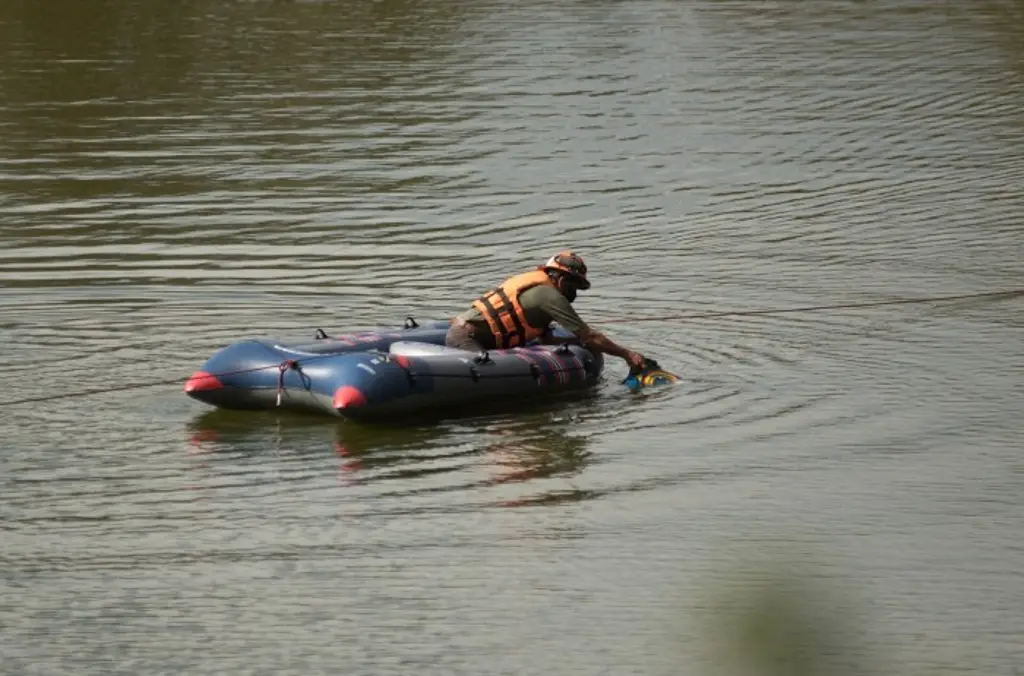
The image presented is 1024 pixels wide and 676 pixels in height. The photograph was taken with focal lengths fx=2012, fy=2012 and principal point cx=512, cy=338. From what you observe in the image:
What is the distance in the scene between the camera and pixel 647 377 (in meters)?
13.6

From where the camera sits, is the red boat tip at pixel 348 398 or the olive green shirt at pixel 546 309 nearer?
the red boat tip at pixel 348 398

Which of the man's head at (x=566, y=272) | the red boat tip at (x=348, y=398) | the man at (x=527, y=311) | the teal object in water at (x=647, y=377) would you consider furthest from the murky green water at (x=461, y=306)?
the man's head at (x=566, y=272)

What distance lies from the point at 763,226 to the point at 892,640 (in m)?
11.6

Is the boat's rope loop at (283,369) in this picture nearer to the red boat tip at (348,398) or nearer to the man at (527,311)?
the red boat tip at (348,398)

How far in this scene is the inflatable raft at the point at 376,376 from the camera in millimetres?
12227

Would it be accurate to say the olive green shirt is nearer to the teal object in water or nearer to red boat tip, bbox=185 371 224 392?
the teal object in water

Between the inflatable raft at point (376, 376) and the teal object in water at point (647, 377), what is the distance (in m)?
0.37

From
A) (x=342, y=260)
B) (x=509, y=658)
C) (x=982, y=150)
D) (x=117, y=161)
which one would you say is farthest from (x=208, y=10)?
(x=509, y=658)

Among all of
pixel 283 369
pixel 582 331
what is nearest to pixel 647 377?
pixel 582 331

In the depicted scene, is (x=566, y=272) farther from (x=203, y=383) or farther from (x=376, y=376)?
(x=203, y=383)

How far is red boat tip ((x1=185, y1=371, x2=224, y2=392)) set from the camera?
41.5ft

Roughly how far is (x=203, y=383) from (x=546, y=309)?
231 centimetres

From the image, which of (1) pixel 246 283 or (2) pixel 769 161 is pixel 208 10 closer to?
(2) pixel 769 161

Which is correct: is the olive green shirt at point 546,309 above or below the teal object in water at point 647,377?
above
